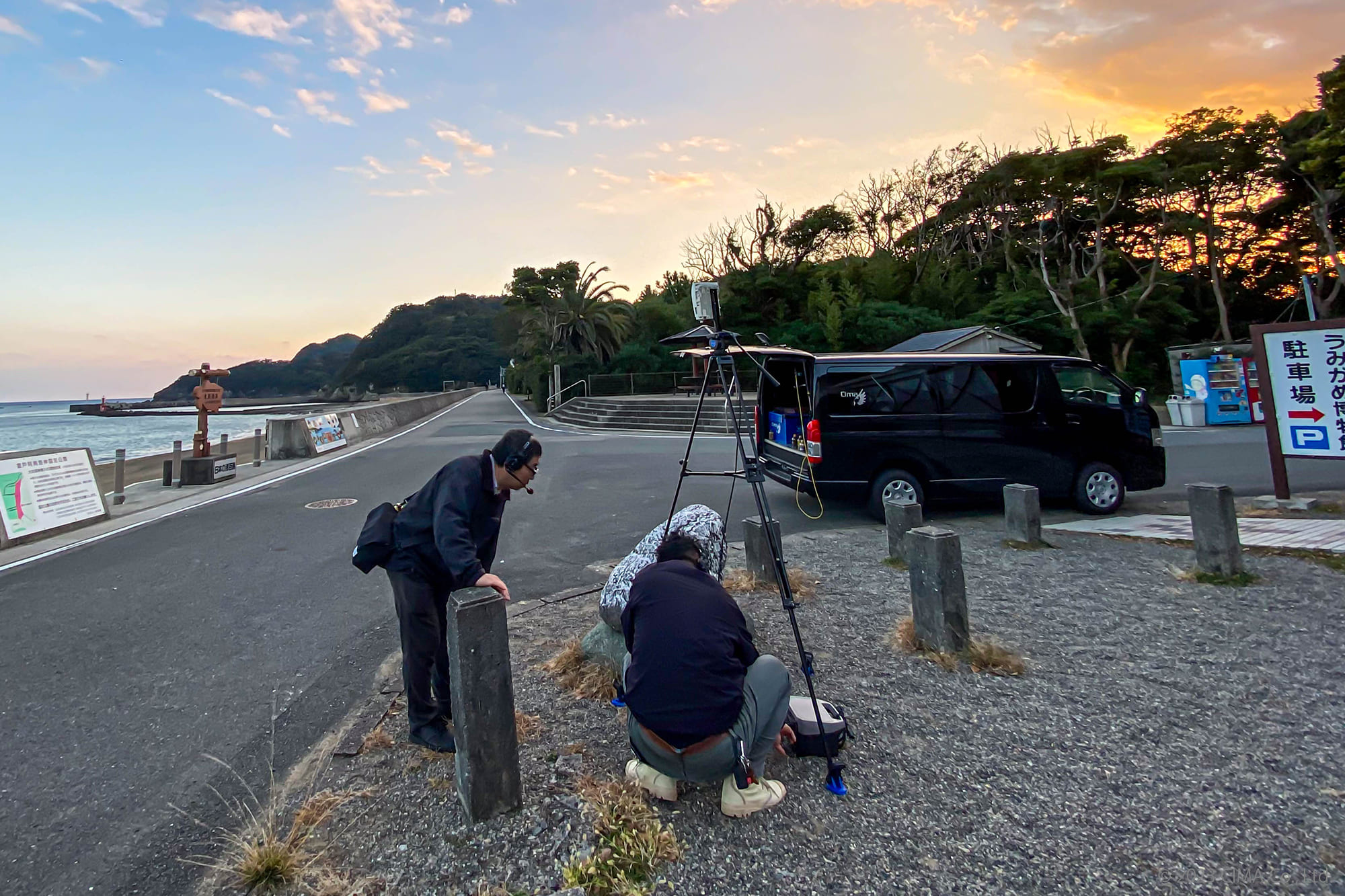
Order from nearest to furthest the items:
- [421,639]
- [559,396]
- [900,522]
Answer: [421,639] < [900,522] < [559,396]

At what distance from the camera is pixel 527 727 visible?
336cm

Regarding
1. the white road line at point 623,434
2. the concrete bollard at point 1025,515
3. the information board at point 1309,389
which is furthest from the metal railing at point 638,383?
the concrete bollard at point 1025,515

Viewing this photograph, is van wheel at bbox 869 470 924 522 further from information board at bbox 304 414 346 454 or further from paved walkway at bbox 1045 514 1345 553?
information board at bbox 304 414 346 454

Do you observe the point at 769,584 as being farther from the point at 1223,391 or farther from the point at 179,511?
the point at 1223,391

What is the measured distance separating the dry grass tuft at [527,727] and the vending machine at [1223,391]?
74.4 ft

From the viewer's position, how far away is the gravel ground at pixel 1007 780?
7.73 feet

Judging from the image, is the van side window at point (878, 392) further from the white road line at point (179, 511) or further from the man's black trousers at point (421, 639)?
the white road line at point (179, 511)

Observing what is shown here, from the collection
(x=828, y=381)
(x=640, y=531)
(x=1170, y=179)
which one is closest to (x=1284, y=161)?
(x=1170, y=179)

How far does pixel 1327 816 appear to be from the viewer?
2.58 metres

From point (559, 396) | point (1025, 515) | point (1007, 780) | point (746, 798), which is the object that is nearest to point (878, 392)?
point (1025, 515)

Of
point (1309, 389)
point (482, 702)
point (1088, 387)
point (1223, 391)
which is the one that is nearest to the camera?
point (482, 702)

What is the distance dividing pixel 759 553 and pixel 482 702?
3484mm

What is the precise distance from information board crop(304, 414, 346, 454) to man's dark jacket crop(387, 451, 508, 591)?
16164 mm

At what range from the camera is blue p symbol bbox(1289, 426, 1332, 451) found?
7211 mm
